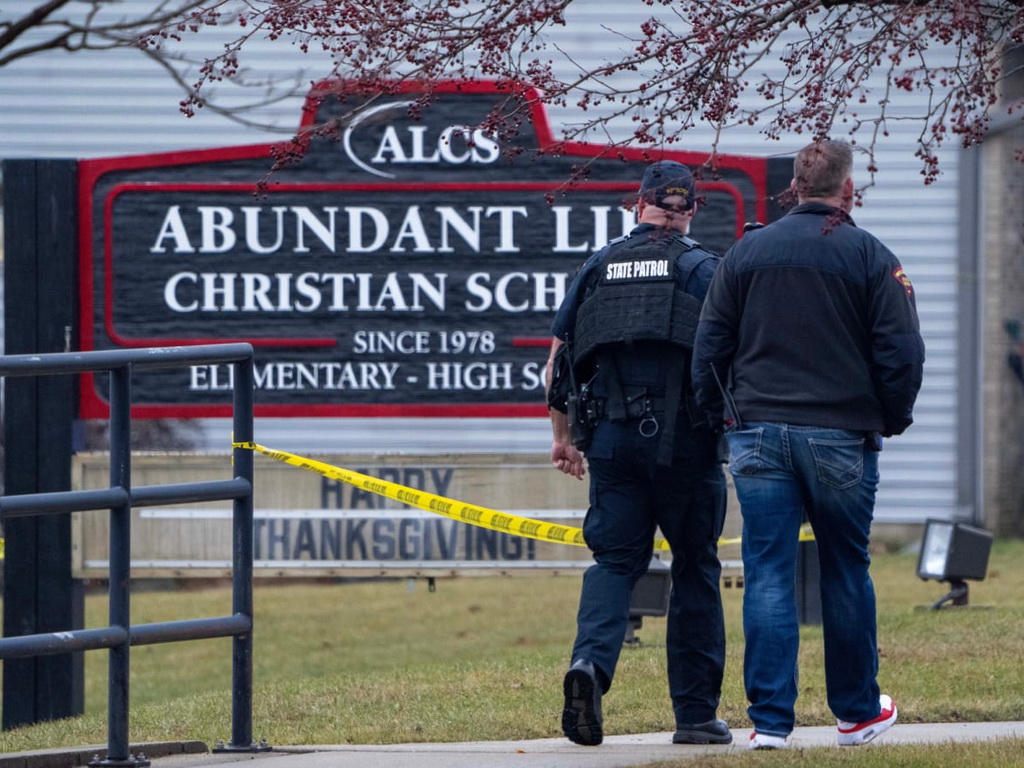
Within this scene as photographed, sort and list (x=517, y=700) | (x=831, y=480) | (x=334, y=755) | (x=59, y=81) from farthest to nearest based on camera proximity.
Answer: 1. (x=59, y=81)
2. (x=517, y=700)
3. (x=334, y=755)
4. (x=831, y=480)

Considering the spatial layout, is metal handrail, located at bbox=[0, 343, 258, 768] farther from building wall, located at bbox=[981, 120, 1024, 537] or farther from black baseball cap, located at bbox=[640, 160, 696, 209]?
building wall, located at bbox=[981, 120, 1024, 537]

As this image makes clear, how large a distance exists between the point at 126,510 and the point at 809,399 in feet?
6.77

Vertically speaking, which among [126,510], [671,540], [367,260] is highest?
[367,260]

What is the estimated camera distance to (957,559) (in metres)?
9.49

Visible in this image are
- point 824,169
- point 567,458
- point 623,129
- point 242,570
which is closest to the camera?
point 824,169

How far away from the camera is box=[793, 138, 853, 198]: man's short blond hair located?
4.91m

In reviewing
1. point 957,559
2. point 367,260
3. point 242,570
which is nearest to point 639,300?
point 242,570

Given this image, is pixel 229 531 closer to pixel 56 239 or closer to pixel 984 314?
pixel 56 239

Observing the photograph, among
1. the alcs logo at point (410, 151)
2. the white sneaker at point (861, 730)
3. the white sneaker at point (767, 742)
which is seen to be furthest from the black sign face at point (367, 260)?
the white sneaker at point (767, 742)

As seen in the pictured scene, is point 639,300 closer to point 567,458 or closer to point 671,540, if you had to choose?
point 567,458

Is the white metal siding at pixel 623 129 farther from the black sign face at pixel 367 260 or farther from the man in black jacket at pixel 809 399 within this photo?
the man in black jacket at pixel 809 399

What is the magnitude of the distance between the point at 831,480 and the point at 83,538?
462 cm

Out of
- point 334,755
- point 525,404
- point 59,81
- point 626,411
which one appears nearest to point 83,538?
point 525,404

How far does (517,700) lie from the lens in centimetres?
658
